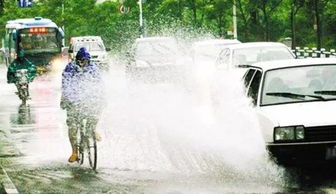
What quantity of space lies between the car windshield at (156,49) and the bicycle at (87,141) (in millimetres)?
16343

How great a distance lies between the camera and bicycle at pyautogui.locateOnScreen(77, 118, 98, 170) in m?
11.1

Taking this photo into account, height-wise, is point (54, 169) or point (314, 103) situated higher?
point (314, 103)

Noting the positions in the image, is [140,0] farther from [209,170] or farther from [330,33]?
[209,170]

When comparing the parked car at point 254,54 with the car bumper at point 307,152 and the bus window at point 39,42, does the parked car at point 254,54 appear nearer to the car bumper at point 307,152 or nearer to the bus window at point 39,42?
the car bumper at point 307,152

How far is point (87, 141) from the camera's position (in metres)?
11.3

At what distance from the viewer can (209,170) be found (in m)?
10.4

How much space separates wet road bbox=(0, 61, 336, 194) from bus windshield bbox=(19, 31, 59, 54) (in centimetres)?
2302

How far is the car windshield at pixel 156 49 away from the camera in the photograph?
91.4ft

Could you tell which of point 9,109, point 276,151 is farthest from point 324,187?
point 9,109

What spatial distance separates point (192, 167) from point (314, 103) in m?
1.90

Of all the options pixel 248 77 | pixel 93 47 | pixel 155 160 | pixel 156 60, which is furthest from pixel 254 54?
pixel 93 47

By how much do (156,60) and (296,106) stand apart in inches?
716

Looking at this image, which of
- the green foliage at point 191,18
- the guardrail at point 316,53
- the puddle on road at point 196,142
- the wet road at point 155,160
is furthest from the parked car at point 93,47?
the wet road at point 155,160

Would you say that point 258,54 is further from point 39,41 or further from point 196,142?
point 39,41
